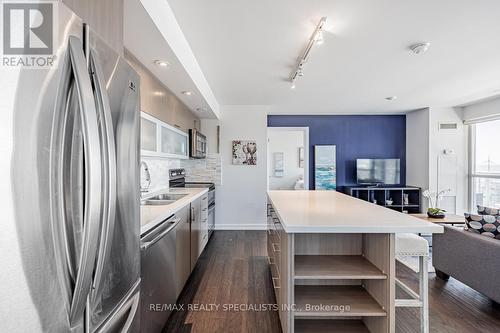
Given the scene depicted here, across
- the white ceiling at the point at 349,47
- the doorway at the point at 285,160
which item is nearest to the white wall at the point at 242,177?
the white ceiling at the point at 349,47

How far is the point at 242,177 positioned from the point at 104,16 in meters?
4.15

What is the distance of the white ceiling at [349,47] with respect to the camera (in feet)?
6.33

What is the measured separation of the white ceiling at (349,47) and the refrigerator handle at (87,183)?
150 cm

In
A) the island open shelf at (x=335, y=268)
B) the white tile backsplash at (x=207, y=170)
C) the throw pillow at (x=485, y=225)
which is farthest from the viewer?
the white tile backsplash at (x=207, y=170)

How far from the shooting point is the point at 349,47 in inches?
100

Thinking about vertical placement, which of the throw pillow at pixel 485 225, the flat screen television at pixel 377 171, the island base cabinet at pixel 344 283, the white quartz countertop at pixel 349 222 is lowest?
the island base cabinet at pixel 344 283

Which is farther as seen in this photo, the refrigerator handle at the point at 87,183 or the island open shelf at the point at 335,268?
the island open shelf at the point at 335,268

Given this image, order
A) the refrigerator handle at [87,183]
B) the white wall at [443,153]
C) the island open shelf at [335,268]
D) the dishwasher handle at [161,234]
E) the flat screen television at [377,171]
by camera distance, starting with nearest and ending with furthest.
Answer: the refrigerator handle at [87,183] → the dishwasher handle at [161,234] → the island open shelf at [335,268] → the white wall at [443,153] → the flat screen television at [377,171]

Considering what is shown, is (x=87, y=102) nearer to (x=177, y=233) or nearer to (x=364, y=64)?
(x=177, y=233)

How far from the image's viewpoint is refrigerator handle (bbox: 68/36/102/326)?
0.66 meters

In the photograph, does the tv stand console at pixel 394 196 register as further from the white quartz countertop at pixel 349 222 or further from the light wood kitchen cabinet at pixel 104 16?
the light wood kitchen cabinet at pixel 104 16

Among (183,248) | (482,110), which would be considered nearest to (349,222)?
(183,248)

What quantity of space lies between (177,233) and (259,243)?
223 cm

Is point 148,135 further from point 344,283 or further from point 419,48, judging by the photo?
point 419,48
